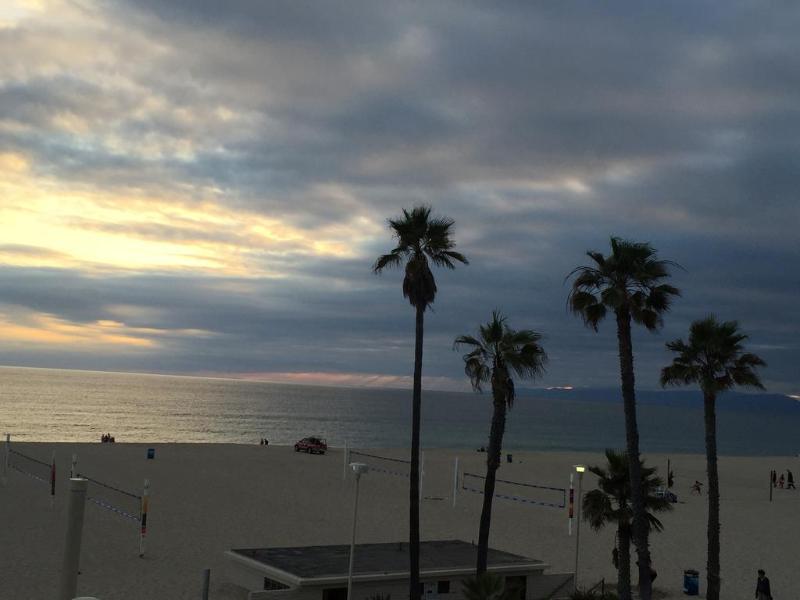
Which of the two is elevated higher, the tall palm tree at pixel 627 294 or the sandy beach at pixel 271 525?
the tall palm tree at pixel 627 294

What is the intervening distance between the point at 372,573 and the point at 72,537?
13.0 meters

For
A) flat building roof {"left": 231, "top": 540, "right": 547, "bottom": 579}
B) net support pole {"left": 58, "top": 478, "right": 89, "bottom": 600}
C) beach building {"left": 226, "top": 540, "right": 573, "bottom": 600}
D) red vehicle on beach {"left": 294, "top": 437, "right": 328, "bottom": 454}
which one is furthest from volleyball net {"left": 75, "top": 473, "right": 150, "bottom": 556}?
red vehicle on beach {"left": 294, "top": 437, "right": 328, "bottom": 454}

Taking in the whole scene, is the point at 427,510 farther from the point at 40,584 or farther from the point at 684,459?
the point at 684,459

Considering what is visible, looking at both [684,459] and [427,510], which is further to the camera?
[684,459]

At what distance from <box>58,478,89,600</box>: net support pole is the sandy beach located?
13.4m

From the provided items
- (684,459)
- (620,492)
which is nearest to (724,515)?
(620,492)

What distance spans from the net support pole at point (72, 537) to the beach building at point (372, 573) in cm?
1053

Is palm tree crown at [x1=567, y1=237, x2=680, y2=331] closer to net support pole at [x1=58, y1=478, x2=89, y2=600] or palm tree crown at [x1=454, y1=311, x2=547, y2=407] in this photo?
palm tree crown at [x1=454, y1=311, x2=547, y2=407]

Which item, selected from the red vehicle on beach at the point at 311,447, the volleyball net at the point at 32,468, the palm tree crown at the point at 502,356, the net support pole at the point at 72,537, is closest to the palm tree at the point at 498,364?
the palm tree crown at the point at 502,356

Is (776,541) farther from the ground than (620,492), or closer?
closer

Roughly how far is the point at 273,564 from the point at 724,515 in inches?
1221

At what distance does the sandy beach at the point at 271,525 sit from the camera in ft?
83.1

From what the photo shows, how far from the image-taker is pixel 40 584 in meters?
22.8

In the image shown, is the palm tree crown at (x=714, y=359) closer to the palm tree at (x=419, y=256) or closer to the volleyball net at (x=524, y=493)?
the palm tree at (x=419, y=256)
